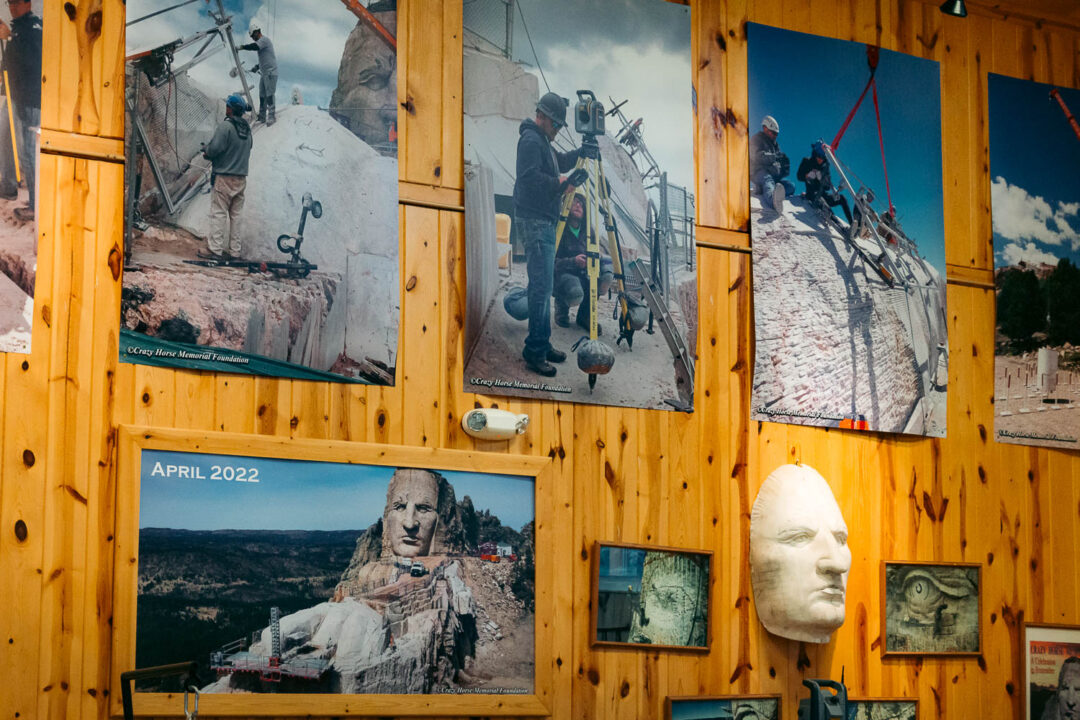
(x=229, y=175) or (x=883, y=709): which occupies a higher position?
(x=229, y=175)

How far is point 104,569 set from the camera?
3600 millimetres

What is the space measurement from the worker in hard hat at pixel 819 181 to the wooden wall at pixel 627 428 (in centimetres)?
26

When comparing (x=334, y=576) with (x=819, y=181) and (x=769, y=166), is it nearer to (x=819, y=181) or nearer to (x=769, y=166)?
(x=769, y=166)

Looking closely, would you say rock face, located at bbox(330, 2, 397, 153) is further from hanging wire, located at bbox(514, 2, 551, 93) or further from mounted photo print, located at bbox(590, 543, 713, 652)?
mounted photo print, located at bbox(590, 543, 713, 652)

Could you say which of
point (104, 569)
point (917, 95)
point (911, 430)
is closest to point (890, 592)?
point (911, 430)

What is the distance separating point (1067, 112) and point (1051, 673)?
2286 mm

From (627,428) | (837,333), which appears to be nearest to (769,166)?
(837,333)

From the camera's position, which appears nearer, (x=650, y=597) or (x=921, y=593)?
(x=650, y=597)

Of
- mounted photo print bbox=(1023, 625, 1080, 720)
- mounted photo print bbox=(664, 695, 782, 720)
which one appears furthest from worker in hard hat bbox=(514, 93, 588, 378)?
mounted photo print bbox=(1023, 625, 1080, 720)

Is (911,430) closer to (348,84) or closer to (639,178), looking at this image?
(639,178)

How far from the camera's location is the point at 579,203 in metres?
4.43

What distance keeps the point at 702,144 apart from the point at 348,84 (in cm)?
133

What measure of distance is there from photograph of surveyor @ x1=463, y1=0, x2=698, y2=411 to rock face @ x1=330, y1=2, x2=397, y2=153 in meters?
0.27

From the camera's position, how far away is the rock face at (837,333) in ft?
15.5
